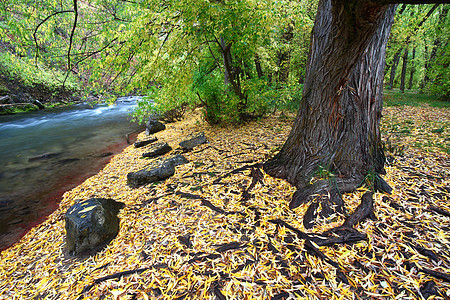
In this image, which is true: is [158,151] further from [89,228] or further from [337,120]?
[337,120]

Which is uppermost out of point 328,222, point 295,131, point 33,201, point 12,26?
point 12,26

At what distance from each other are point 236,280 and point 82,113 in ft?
73.5

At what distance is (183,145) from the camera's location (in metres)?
6.45

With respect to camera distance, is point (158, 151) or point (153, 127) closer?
point (158, 151)

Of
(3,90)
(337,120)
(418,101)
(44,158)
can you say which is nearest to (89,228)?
(337,120)

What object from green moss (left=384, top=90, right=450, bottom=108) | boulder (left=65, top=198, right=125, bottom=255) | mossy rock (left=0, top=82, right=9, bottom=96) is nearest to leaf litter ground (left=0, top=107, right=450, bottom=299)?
boulder (left=65, top=198, right=125, bottom=255)

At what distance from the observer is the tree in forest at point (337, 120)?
287 cm

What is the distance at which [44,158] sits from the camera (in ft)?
27.2

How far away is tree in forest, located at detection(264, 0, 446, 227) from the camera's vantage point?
2.87 m

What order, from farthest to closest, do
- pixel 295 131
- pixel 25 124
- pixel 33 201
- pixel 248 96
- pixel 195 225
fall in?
pixel 25 124 < pixel 248 96 < pixel 33 201 < pixel 295 131 < pixel 195 225

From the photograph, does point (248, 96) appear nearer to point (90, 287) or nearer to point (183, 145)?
point (183, 145)

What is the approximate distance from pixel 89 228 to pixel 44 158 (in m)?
7.98

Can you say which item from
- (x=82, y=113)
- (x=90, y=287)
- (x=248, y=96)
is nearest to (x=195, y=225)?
(x=90, y=287)

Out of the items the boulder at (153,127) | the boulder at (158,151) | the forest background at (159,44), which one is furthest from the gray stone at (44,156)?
the boulder at (158,151)
